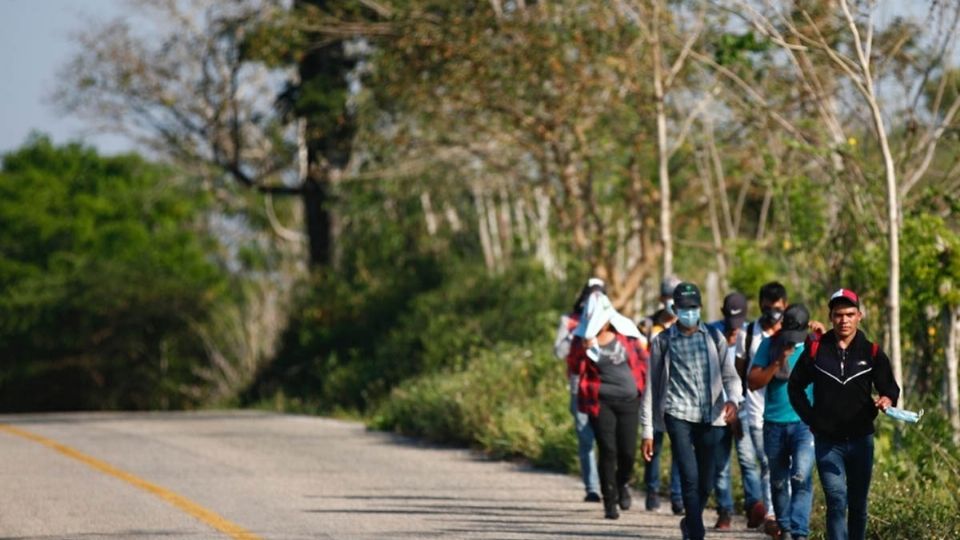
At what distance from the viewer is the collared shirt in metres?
11.9

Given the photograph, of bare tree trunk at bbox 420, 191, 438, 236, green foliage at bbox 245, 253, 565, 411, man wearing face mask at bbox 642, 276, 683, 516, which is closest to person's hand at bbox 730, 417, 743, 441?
man wearing face mask at bbox 642, 276, 683, 516

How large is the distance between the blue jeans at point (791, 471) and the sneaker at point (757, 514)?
70cm

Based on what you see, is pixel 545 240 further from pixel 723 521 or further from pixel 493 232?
pixel 723 521

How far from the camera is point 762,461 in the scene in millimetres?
12914

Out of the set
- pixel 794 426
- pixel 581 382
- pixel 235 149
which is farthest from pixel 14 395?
pixel 794 426

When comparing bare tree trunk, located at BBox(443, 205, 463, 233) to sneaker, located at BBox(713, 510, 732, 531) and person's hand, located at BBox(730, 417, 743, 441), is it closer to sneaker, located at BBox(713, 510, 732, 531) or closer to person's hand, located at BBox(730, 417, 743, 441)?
sneaker, located at BBox(713, 510, 732, 531)

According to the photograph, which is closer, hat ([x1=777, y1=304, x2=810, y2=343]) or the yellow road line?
hat ([x1=777, y1=304, x2=810, y2=343])

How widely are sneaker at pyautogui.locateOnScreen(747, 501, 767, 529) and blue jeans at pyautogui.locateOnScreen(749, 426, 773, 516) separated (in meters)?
0.05

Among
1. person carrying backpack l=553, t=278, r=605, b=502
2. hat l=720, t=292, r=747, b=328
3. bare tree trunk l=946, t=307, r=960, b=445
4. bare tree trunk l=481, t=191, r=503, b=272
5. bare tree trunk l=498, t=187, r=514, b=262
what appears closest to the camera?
hat l=720, t=292, r=747, b=328

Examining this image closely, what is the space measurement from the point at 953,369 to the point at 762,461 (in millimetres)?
3649

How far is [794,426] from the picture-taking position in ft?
38.3

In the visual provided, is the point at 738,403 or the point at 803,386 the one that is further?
the point at 738,403

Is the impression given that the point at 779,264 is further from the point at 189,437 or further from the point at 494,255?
the point at 494,255

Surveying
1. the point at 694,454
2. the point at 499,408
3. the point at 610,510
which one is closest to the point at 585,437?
the point at 610,510
